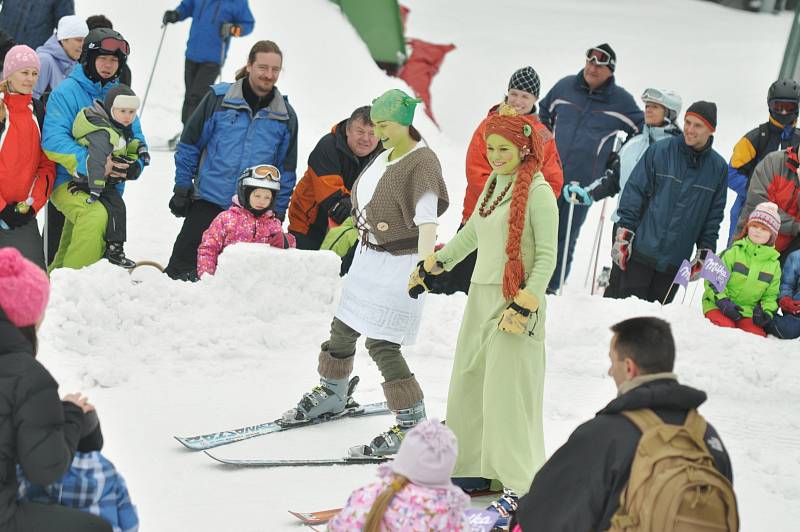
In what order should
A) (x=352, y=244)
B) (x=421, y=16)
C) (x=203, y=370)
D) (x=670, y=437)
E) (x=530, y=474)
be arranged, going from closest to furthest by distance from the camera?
(x=670, y=437) → (x=530, y=474) → (x=203, y=370) → (x=352, y=244) → (x=421, y=16)

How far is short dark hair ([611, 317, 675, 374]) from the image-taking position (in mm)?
3379

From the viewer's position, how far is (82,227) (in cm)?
709

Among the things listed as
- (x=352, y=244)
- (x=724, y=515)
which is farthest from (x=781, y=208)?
(x=724, y=515)

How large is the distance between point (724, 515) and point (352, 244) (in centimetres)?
461

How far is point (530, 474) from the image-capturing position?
15.6 ft

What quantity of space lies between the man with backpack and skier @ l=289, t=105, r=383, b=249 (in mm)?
4130

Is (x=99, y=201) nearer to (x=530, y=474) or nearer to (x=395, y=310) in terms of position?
(x=395, y=310)

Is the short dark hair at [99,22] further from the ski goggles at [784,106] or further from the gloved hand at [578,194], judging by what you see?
the ski goggles at [784,106]

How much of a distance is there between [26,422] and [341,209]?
4351mm

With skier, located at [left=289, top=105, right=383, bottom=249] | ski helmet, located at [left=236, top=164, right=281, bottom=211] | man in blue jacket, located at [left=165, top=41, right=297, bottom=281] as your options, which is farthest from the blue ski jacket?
ski helmet, located at [left=236, top=164, right=281, bottom=211]

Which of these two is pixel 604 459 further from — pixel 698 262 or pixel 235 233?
pixel 698 262

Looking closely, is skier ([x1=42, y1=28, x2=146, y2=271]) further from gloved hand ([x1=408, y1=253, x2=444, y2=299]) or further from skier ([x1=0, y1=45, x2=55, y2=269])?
gloved hand ([x1=408, y1=253, x2=444, y2=299])

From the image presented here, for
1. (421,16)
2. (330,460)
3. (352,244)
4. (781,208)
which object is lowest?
(330,460)

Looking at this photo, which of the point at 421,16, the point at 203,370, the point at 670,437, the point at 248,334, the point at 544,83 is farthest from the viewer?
the point at 421,16
